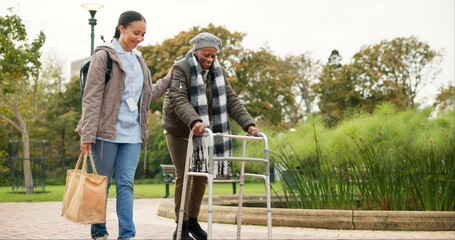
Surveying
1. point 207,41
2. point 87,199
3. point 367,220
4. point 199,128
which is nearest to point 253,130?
point 199,128

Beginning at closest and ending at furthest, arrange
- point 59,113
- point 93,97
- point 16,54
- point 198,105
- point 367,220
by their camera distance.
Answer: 1. point 93,97
2. point 198,105
3. point 367,220
4. point 16,54
5. point 59,113

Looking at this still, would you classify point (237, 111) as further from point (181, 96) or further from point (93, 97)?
point (93, 97)

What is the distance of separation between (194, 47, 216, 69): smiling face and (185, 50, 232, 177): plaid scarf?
0.09 m

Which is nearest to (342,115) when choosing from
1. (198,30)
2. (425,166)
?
(425,166)

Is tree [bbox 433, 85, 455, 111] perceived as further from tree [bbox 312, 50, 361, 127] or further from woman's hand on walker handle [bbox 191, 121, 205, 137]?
woman's hand on walker handle [bbox 191, 121, 205, 137]

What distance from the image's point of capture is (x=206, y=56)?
5.55 metres

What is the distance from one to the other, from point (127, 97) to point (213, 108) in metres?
0.83

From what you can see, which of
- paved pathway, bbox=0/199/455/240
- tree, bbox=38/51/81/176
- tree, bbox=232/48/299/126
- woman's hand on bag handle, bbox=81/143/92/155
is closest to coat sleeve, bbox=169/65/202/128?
woman's hand on bag handle, bbox=81/143/92/155

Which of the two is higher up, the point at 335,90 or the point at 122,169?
the point at 335,90

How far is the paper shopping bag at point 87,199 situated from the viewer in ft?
15.5

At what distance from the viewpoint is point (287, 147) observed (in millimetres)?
9945

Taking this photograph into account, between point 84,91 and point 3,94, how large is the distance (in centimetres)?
1647

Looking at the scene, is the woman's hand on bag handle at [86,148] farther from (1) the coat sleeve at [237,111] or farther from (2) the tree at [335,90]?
(2) the tree at [335,90]

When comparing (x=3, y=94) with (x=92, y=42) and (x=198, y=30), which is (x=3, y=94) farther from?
(x=198, y=30)
